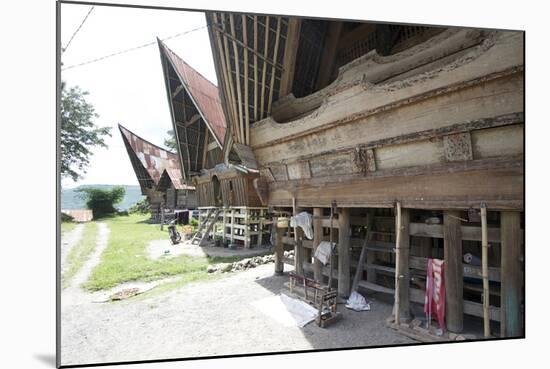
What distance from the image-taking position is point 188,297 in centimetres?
413

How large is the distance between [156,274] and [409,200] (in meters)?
4.39

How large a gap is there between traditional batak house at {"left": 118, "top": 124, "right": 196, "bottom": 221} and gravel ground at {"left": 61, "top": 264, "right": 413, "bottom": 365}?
1.90 meters

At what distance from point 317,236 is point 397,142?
219 centimetres

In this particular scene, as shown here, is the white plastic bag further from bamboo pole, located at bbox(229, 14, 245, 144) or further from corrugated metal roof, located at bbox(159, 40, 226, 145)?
corrugated metal roof, located at bbox(159, 40, 226, 145)

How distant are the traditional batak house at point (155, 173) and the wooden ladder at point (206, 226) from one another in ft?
2.98

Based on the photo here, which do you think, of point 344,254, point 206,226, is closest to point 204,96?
point 206,226

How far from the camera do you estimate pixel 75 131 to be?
108 inches

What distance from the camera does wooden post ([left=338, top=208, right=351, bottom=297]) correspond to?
13.6 feet

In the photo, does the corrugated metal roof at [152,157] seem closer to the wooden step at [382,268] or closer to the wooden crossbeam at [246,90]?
the wooden crossbeam at [246,90]

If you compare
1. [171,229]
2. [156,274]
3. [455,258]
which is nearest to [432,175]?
[455,258]

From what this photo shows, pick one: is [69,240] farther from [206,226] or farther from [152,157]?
[206,226]

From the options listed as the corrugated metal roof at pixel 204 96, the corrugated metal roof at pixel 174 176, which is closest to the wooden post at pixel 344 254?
the corrugated metal roof at pixel 174 176

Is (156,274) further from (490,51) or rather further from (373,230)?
(490,51)

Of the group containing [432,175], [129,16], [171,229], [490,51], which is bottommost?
[171,229]
